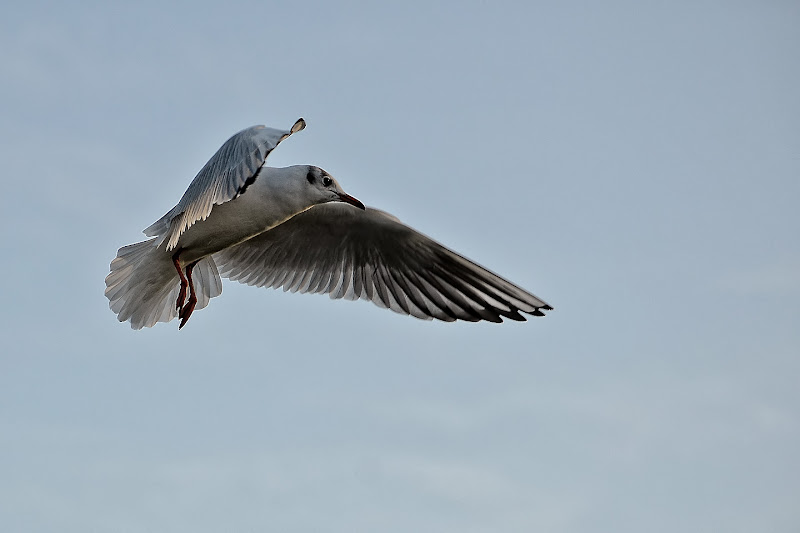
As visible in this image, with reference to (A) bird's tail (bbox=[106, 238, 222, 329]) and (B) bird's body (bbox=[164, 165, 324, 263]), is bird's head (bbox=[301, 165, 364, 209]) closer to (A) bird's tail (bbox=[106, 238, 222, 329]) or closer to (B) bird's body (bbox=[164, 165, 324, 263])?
(B) bird's body (bbox=[164, 165, 324, 263])

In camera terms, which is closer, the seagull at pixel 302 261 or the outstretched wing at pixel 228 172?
the outstretched wing at pixel 228 172

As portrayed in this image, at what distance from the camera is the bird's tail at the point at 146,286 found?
20.2 feet

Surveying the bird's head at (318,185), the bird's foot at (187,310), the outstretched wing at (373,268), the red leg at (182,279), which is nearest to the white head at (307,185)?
the bird's head at (318,185)

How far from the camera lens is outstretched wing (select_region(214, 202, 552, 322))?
20.2 ft

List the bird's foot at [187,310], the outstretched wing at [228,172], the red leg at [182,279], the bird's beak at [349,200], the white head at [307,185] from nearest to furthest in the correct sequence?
the outstretched wing at [228,172]
the white head at [307,185]
the bird's beak at [349,200]
the red leg at [182,279]
the bird's foot at [187,310]

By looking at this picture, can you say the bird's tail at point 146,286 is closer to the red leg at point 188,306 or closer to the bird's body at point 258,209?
the red leg at point 188,306

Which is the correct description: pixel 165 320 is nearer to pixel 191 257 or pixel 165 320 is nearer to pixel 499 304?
pixel 191 257

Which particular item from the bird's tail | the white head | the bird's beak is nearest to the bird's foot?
the bird's tail

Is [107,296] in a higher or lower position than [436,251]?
lower

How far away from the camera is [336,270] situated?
6.57 m

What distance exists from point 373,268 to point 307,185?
39.1 inches

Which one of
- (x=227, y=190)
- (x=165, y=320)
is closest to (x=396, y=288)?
(x=165, y=320)

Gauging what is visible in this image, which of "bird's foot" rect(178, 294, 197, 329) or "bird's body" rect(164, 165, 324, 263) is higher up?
"bird's body" rect(164, 165, 324, 263)

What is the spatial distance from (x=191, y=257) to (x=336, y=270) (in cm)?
94
